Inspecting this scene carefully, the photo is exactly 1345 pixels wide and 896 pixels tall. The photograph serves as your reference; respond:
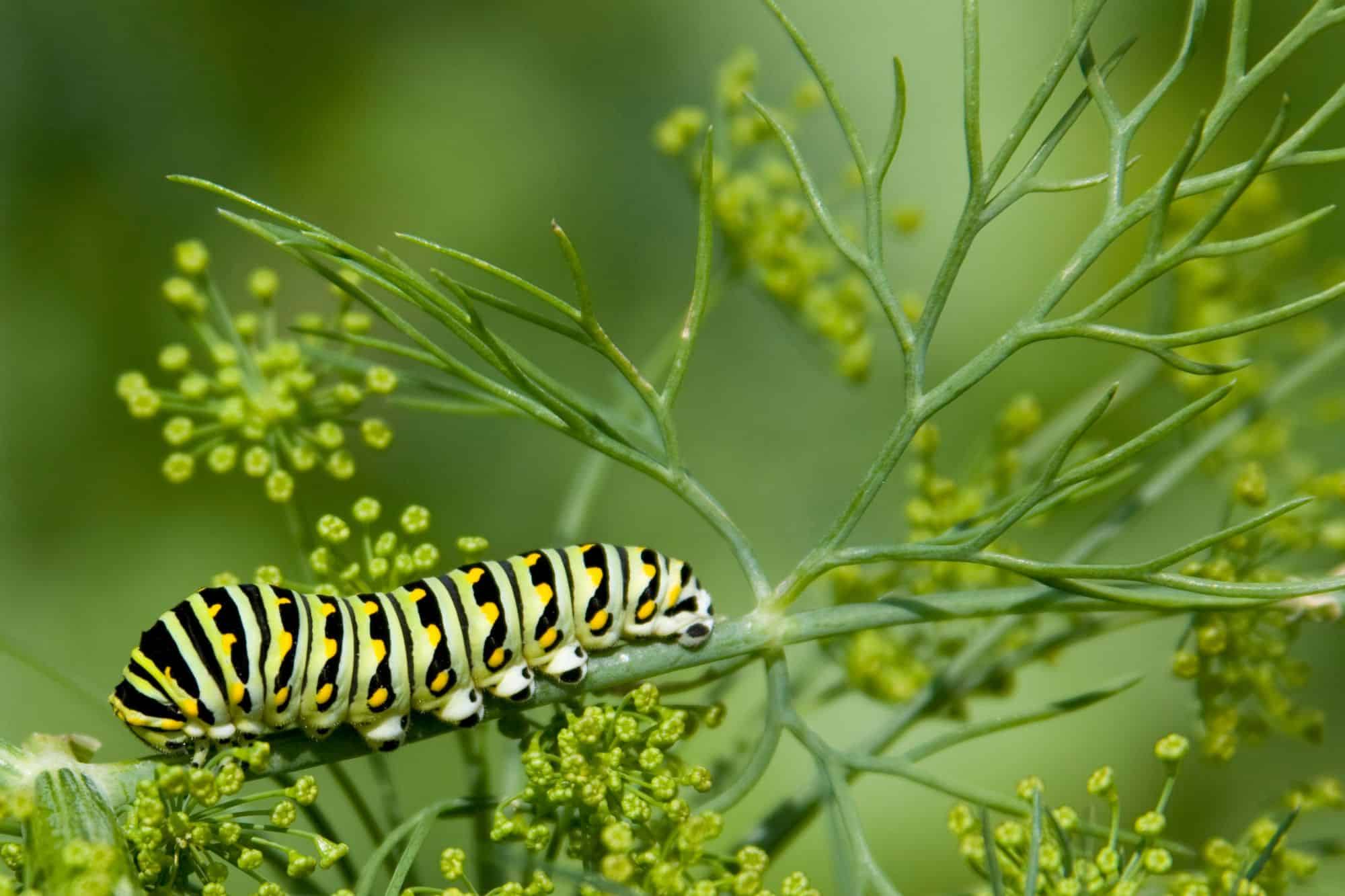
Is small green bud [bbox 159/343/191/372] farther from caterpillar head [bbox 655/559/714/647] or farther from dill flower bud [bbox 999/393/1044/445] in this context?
dill flower bud [bbox 999/393/1044/445]

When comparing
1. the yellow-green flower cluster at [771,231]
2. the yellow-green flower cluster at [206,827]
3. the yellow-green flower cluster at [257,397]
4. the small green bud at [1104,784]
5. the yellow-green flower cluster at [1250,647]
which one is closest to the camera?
the yellow-green flower cluster at [206,827]

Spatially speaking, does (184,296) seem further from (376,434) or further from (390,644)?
(390,644)

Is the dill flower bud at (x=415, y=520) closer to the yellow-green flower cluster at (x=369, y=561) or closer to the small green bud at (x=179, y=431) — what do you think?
the yellow-green flower cluster at (x=369, y=561)

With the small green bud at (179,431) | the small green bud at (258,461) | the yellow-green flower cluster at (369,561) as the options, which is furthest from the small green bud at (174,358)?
the yellow-green flower cluster at (369,561)

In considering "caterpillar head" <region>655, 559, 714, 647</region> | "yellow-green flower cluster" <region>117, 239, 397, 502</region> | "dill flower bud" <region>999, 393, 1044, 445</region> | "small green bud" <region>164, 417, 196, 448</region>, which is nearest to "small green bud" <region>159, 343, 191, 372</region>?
"yellow-green flower cluster" <region>117, 239, 397, 502</region>

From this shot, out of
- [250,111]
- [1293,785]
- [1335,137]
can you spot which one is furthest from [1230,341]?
[250,111]

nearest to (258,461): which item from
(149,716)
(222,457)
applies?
(222,457)
